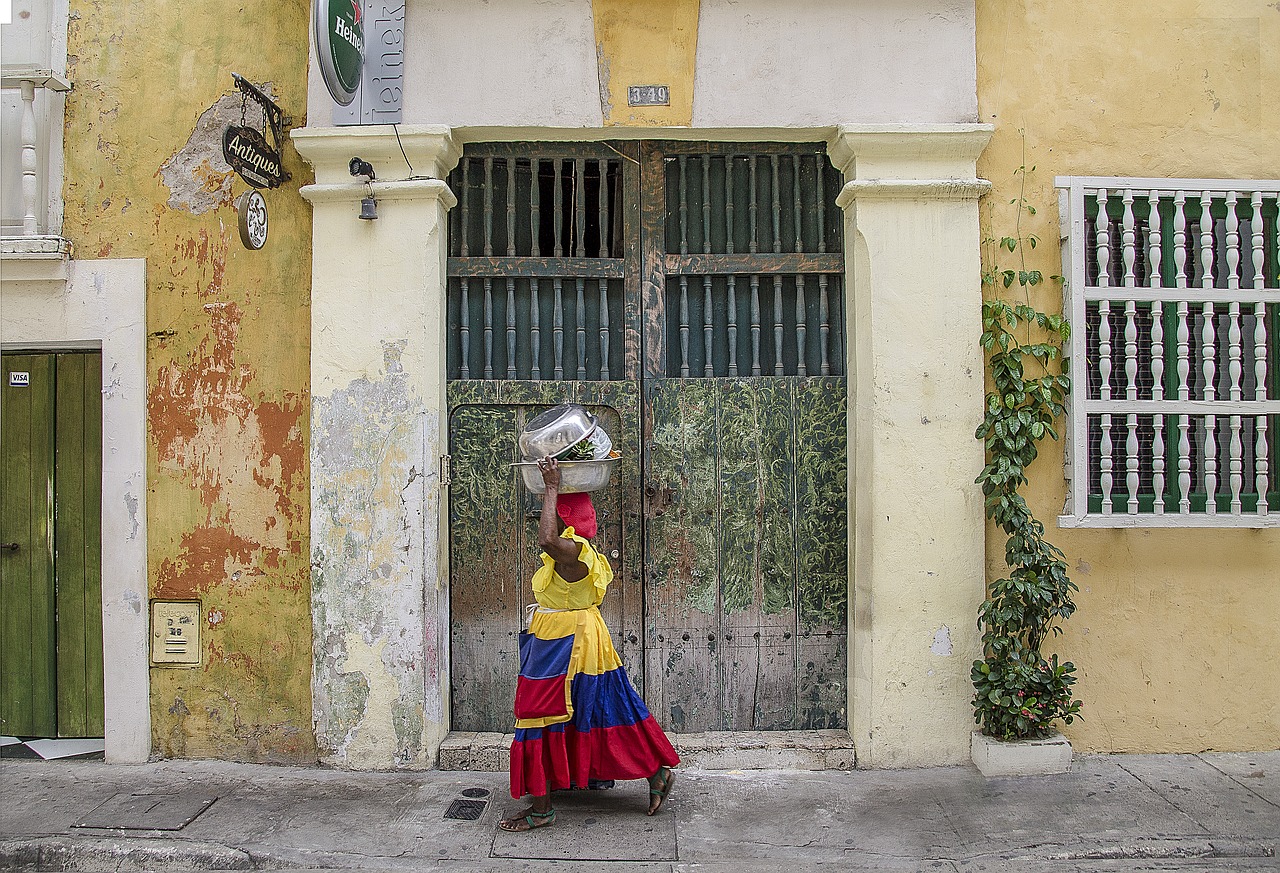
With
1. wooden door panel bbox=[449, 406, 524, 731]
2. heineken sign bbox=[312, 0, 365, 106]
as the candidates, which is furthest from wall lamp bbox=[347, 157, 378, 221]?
wooden door panel bbox=[449, 406, 524, 731]

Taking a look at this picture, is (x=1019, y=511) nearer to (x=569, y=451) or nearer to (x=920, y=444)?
(x=920, y=444)

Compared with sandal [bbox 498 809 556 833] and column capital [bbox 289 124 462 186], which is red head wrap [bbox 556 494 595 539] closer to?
sandal [bbox 498 809 556 833]

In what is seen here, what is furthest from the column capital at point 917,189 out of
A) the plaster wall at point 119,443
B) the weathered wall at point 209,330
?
the plaster wall at point 119,443

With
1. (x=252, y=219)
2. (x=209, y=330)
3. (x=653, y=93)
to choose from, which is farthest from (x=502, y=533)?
(x=653, y=93)

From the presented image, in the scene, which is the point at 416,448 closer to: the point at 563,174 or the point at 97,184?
the point at 563,174

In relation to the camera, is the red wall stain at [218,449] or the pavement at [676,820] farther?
the red wall stain at [218,449]

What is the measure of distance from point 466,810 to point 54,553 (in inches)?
102

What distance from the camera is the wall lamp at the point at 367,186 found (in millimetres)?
4434

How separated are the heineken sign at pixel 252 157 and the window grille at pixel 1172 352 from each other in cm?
376

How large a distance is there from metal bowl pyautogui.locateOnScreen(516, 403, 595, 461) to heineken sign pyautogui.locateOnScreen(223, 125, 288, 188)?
1.73 meters

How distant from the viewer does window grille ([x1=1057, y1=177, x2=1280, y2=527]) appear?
448 cm

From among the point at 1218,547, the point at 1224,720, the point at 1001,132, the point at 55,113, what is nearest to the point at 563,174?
the point at 1001,132

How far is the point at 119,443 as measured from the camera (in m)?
4.59

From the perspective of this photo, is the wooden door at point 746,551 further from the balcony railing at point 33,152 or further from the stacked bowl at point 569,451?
the balcony railing at point 33,152
